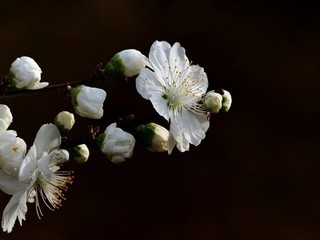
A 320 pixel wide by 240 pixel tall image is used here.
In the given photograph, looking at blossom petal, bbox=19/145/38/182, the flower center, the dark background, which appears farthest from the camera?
the dark background

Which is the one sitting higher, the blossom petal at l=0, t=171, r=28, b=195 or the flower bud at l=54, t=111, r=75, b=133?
the flower bud at l=54, t=111, r=75, b=133

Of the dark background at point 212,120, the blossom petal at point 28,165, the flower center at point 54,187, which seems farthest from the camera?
the dark background at point 212,120

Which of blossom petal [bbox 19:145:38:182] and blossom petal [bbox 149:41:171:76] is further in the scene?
blossom petal [bbox 149:41:171:76]

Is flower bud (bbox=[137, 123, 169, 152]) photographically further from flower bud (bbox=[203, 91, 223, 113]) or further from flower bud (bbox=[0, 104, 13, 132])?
flower bud (bbox=[0, 104, 13, 132])

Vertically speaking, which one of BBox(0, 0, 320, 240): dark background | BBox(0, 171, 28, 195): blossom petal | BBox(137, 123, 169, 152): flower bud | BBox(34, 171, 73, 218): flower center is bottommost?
BBox(0, 0, 320, 240): dark background

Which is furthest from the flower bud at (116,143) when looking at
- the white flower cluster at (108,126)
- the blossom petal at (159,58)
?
the blossom petal at (159,58)

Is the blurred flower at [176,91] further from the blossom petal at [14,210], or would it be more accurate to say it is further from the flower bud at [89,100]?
the blossom petal at [14,210]

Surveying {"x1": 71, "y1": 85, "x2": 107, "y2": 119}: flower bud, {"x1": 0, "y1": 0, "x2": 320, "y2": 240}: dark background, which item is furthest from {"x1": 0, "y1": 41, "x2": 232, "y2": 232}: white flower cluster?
{"x1": 0, "y1": 0, "x2": 320, "y2": 240}: dark background
